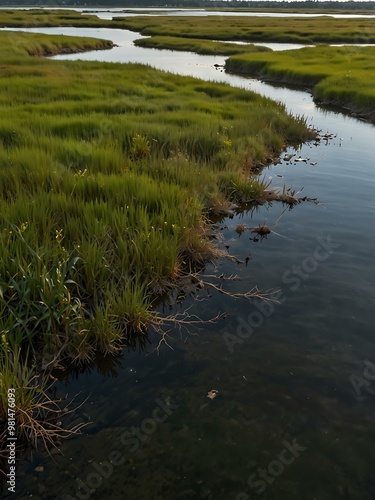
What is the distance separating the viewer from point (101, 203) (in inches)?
324

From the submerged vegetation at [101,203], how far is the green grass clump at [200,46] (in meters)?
37.8

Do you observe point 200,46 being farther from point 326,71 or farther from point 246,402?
point 246,402

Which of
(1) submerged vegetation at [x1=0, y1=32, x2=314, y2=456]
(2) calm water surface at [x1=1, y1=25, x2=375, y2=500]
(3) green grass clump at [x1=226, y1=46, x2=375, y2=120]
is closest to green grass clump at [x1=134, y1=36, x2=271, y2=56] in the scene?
(3) green grass clump at [x1=226, y1=46, x2=375, y2=120]

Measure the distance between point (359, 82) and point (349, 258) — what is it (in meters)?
21.5

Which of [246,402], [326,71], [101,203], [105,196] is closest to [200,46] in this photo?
[326,71]

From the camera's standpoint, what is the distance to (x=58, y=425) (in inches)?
197

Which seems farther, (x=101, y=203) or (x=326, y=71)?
(x=326, y=71)

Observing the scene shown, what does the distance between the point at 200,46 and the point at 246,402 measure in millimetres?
57396

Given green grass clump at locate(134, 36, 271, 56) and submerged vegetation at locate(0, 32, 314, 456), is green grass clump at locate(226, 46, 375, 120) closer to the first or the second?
submerged vegetation at locate(0, 32, 314, 456)

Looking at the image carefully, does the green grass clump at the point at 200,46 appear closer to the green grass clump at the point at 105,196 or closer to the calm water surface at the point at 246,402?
the green grass clump at the point at 105,196

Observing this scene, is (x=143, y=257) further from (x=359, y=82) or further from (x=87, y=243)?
(x=359, y=82)

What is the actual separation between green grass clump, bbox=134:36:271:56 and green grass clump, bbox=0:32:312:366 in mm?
37115

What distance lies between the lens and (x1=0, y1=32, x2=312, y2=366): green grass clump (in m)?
6.12

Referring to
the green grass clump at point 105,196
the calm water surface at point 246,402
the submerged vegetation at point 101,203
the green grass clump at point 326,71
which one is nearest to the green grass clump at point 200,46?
the green grass clump at point 326,71
